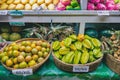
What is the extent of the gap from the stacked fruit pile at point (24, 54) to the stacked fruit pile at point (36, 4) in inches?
13.8

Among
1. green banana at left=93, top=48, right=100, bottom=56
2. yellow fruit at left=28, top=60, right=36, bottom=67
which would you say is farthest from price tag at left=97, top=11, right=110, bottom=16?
yellow fruit at left=28, top=60, right=36, bottom=67

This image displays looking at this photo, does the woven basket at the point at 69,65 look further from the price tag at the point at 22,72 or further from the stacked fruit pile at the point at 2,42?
the stacked fruit pile at the point at 2,42

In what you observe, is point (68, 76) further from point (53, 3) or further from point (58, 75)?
point (53, 3)

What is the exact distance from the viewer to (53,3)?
2.00 metres

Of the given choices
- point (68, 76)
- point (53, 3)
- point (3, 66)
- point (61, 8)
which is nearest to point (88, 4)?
point (61, 8)

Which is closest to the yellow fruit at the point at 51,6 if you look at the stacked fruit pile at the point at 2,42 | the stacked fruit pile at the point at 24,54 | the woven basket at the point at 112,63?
the stacked fruit pile at the point at 24,54

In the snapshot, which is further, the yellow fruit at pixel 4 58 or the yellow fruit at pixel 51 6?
the yellow fruit at pixel 51 6

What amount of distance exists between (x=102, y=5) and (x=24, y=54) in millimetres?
818

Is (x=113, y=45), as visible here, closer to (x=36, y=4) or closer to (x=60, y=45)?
(x=60, y=45)

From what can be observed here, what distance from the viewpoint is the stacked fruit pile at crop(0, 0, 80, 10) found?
1.85m

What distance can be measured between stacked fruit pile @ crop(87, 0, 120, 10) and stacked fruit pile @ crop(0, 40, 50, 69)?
0.53m

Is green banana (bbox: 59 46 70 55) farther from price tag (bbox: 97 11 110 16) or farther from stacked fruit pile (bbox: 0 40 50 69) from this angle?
price tag (bbox: 97 11 110 16)

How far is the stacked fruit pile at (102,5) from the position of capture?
71.4 inches

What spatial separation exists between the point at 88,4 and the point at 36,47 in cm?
60
